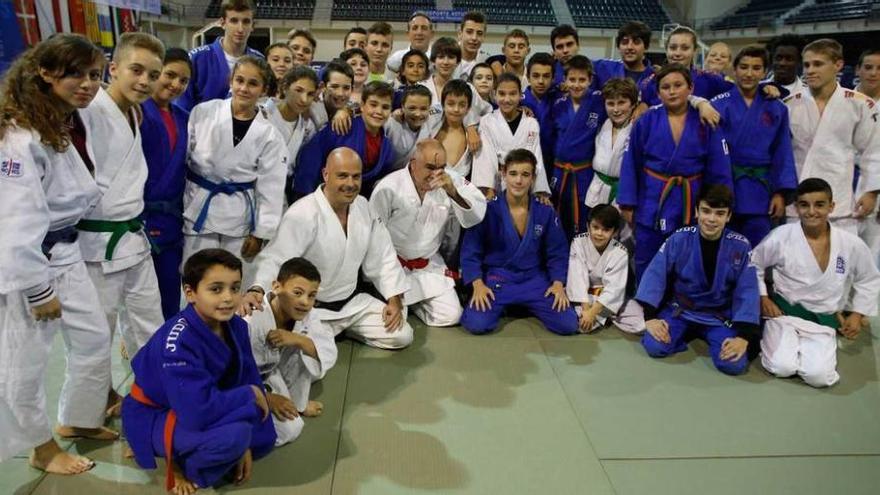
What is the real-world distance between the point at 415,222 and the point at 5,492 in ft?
7.60

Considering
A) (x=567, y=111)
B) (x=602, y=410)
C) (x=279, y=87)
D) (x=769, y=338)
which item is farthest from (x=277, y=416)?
(x=567, y=111)

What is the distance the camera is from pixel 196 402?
1930 mm

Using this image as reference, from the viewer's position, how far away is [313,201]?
3023mm

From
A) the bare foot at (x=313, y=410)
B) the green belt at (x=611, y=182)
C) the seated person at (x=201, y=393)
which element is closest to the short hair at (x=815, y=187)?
the green belt at (x=611, y=182)

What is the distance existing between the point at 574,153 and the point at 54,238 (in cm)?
314

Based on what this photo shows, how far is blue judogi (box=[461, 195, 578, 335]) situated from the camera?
11.9ft

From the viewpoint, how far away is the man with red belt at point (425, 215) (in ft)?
11.4

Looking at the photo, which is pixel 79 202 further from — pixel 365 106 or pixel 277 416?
pixel 365 106

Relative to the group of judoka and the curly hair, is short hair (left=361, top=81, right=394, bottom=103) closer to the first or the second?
the group of judoka

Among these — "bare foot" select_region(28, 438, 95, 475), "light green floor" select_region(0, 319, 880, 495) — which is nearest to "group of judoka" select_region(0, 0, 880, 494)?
"bare foot" select_region(28, 438, 95, 475)

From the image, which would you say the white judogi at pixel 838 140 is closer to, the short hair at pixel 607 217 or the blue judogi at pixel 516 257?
the short hair at pixel 607 217

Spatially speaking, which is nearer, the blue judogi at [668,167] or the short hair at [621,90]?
the blue judogi at [668,167]

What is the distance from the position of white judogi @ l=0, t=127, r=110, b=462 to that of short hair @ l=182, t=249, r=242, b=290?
0.42m

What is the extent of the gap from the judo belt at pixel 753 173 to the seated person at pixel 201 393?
3.12 meters
